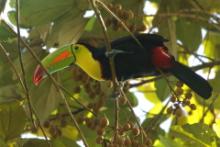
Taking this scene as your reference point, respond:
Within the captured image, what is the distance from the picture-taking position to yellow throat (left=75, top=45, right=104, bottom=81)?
2.24 meters

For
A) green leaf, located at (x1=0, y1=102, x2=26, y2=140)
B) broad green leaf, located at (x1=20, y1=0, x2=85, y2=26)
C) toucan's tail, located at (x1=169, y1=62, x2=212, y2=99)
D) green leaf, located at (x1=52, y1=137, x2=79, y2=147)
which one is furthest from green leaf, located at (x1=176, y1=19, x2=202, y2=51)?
green leaf, located at (x1=0, y1=102, x2=26, y2=140)

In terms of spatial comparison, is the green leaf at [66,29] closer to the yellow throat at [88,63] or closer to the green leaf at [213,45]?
the yellow throat at [88,63]

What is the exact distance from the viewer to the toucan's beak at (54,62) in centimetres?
210

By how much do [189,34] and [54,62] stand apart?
0.93 m

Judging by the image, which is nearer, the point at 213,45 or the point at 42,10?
the point at 42,10

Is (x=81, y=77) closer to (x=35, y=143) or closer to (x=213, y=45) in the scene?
(x=35, y=143)

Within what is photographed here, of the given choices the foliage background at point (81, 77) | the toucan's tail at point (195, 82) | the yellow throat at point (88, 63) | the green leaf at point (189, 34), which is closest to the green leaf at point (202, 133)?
the foliage background at point (81, 77)

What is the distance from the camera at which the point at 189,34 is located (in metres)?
2.84

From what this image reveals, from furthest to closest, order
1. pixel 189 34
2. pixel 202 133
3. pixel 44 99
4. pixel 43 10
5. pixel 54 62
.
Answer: pixel 189 34 → pixel 44 99 → pixel 43 10 → pixel 54 62 → pixel 202 133

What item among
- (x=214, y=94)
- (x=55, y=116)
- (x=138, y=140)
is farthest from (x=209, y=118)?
(x=138, y=140)

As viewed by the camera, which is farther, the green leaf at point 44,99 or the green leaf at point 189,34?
the green leaf at point 189,34

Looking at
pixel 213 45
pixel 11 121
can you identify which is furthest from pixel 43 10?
pixel 213 45

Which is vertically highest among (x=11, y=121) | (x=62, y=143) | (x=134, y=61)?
(x=11, y=121)

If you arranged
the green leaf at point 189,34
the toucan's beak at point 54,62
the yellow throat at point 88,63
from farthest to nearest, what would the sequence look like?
the green leaf at point 189,34 → the yellow throat at point 88,63 → the toucan's beak at point 54,62
